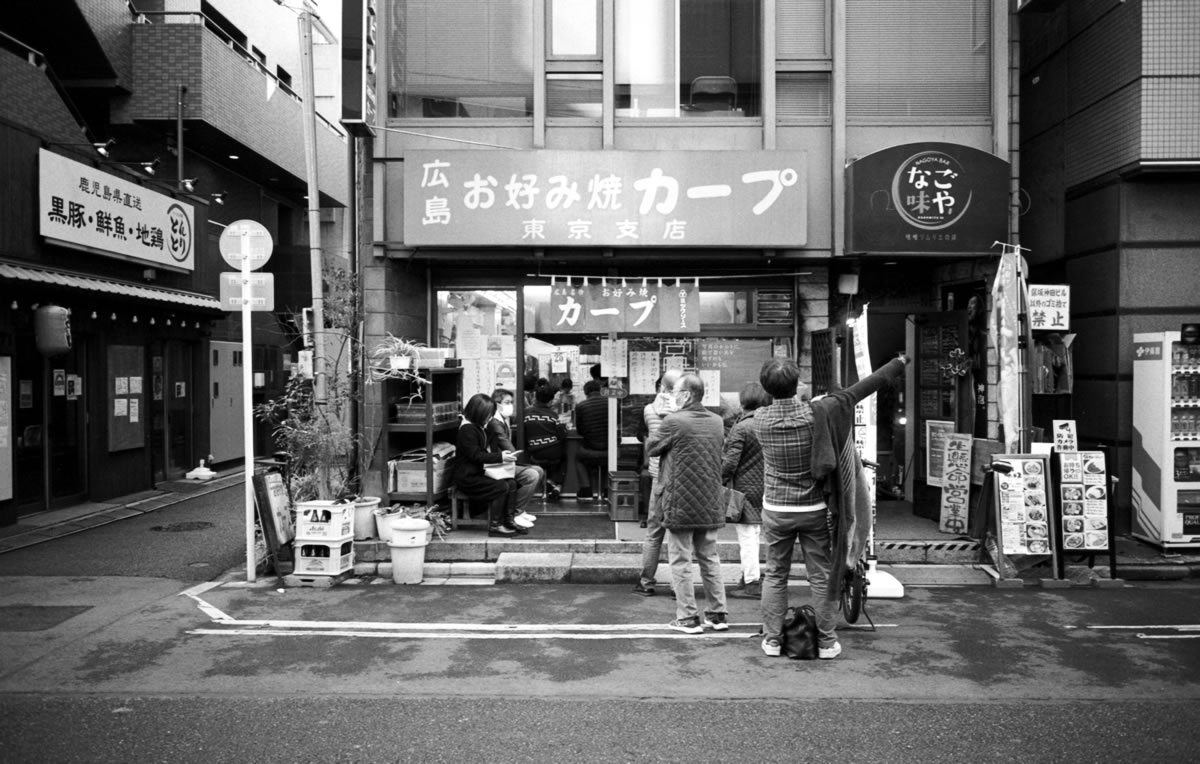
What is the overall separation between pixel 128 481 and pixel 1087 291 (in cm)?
1553

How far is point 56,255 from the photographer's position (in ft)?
42.6

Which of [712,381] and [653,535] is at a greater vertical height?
[712,381]

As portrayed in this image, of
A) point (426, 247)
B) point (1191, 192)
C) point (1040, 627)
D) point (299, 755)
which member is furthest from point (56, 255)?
point (1191, 192)

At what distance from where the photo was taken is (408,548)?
345 inches

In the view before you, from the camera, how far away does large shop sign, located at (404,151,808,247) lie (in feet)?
33.3

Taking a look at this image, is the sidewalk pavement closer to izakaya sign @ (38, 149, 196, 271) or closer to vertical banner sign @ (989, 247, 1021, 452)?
vertical banner sign @ (989, 247, 1021, 452)

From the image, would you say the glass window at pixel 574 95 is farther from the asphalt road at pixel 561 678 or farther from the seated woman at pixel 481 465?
the asphalt road at pixel 561 678

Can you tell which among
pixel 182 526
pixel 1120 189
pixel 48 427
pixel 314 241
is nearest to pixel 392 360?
pixel 314 241

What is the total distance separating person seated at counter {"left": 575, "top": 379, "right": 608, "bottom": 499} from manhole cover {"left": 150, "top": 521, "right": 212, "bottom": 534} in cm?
565

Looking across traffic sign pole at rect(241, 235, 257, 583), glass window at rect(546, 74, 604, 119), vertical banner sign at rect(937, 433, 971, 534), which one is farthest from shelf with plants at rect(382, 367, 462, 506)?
vertical banner sign at rect(937, 433, 971, 534)

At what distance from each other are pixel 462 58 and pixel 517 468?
17.4ft

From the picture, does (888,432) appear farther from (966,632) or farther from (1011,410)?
(966,632)

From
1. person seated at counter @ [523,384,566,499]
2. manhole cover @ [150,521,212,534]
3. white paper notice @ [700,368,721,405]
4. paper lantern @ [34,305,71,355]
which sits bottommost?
manhole cover @ [150,521,212,534]

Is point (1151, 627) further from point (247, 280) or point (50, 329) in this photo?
point (50, 329)
